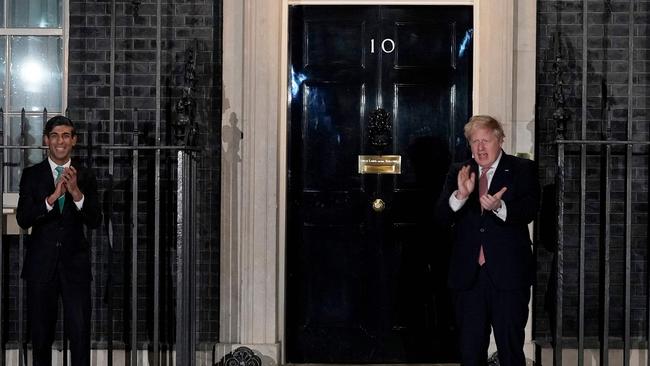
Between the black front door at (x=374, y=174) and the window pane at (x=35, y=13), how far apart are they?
1632 millimetres

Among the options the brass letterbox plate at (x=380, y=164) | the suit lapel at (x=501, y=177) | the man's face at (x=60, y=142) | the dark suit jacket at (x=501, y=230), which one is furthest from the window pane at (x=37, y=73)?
the suit lapel at (x=501, y=177)

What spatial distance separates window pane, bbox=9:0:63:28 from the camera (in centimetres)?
716

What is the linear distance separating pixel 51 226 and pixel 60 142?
1.60 feet

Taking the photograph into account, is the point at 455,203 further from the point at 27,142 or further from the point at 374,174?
the point at 27,142

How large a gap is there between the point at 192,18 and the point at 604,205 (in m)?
2.99

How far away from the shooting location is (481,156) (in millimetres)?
5691

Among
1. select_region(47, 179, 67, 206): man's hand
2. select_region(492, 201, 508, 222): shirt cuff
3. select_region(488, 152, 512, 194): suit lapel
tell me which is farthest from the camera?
select_region(47, 179, 67, 206): man's hand

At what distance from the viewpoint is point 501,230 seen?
18.6 feet

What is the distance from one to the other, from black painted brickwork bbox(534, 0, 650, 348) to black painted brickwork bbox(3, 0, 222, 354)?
217 cm

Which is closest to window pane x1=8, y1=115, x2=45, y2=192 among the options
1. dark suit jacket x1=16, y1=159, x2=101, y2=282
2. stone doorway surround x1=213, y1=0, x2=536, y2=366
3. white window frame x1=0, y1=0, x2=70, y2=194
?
white window frame x1=0, y1=0, x2=70, y2=194

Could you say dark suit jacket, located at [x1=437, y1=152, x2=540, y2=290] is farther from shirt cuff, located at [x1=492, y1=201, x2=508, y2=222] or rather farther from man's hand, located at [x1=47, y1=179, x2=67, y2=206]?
man's hand, located at [x1=47, y1=179, x2=67, y2=206]

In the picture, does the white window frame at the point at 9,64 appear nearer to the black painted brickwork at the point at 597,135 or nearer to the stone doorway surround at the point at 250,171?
the stone doorway surround at the point at 250,171

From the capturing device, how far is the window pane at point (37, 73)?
7164mm

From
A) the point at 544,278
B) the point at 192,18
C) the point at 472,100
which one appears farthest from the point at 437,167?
the point at 192,18
